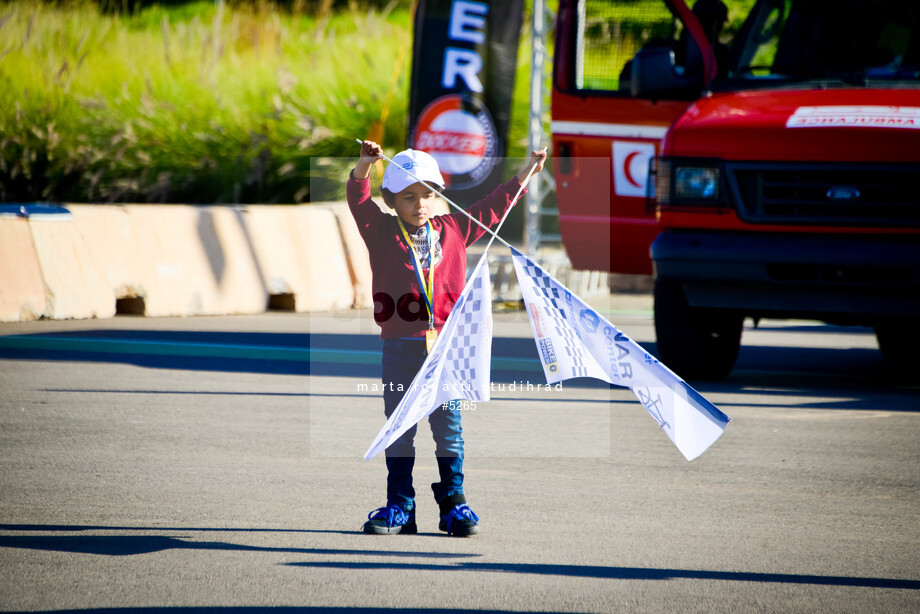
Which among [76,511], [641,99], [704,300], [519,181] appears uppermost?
[641,99]

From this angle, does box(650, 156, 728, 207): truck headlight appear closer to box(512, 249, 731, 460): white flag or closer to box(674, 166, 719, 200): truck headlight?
box(674, 166, 719, 200): truck headlight

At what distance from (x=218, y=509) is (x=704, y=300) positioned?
161 inches

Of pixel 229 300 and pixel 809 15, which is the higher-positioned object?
pixel 809 15

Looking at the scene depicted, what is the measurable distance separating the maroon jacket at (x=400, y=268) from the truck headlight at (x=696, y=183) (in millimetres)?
3587

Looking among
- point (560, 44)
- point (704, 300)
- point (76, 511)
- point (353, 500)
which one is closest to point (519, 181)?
point (353, 500)

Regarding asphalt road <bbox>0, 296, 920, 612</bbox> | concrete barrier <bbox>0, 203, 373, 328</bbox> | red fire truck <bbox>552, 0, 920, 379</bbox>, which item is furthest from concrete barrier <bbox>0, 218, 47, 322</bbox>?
red fire truck <bbox>552, 0, 920, 379</bbox>

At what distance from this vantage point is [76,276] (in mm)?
11016

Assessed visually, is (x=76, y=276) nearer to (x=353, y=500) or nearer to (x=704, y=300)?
(x=704, y=300)

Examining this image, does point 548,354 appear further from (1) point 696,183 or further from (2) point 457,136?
(2) point 457,136

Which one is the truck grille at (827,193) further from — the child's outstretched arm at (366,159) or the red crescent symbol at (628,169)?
the child's outstretched arm at (366,159)

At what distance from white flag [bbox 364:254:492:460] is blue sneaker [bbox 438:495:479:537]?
0.36 m

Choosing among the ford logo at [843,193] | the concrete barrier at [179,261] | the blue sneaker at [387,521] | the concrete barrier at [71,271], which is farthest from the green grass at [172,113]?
the blue sneaker at [387,521]

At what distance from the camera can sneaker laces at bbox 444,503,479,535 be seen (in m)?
4.76

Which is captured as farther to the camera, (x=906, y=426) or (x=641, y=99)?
(x=641, y=99)
